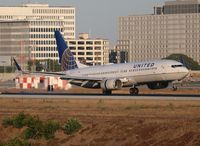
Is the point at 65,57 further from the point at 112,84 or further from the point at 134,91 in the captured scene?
the point at 134,91

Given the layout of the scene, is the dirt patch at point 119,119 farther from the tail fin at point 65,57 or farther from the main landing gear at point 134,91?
the tail fin at point 65,57

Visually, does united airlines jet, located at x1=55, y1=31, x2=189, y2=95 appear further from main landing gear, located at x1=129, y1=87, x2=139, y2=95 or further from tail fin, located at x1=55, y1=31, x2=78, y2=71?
tail fin, located at x1=55, y1=31, x2=78, y2=71

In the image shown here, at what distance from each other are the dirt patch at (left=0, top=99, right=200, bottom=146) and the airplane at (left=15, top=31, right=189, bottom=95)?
16786mm

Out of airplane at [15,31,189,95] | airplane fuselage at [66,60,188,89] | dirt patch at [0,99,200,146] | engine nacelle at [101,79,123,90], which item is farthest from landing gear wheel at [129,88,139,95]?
dirt patch at [0,99,200,146]

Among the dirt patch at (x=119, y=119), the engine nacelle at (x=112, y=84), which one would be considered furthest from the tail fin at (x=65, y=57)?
the dirt patch at (x=119, y=119)

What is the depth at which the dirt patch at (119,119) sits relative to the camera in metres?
57.8

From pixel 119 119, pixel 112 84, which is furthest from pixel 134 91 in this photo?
pixel 119 119

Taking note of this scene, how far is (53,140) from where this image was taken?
206 ft

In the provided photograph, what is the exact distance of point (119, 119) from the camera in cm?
6775

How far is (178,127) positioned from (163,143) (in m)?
3.70

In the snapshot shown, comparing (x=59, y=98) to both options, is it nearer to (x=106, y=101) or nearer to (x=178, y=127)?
(x=106, y=101)

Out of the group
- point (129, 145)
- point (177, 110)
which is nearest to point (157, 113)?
point (177, 110)

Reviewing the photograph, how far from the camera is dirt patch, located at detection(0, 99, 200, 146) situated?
5775 cm

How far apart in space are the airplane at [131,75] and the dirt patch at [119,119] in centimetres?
1679
